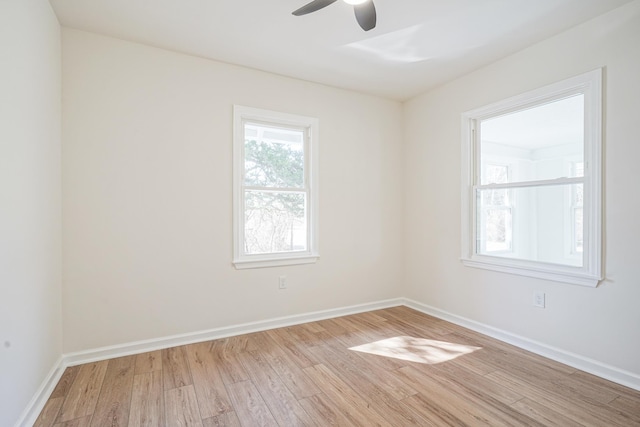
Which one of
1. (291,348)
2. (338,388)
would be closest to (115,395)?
(291,348)

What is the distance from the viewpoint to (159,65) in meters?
2.74

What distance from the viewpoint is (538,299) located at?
266cm

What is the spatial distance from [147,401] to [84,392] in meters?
0.49

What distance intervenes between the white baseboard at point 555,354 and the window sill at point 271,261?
1.65 metres

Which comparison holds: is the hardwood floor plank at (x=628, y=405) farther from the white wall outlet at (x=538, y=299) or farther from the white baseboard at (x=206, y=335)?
the white baseboard at (x=206, y=335)

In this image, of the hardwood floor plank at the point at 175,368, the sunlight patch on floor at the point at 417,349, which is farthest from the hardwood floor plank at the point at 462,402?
the hardwood floor plank at the point at 175,368

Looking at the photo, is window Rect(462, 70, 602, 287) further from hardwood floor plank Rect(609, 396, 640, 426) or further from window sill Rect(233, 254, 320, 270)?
window sill Rect(233, 254, 320, 270)

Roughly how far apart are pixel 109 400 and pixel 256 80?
2943mm

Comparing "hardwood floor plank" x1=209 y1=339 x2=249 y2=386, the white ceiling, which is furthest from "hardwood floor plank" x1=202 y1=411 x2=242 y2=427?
the white ceiling

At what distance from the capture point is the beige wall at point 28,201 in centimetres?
154

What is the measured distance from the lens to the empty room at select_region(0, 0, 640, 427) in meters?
1.91

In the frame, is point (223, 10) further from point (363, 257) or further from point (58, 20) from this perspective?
point (363, 257)

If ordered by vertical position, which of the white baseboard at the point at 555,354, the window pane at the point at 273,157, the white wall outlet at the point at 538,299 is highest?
the window pane at the point at 273,157

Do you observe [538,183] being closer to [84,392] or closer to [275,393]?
[275,393]
